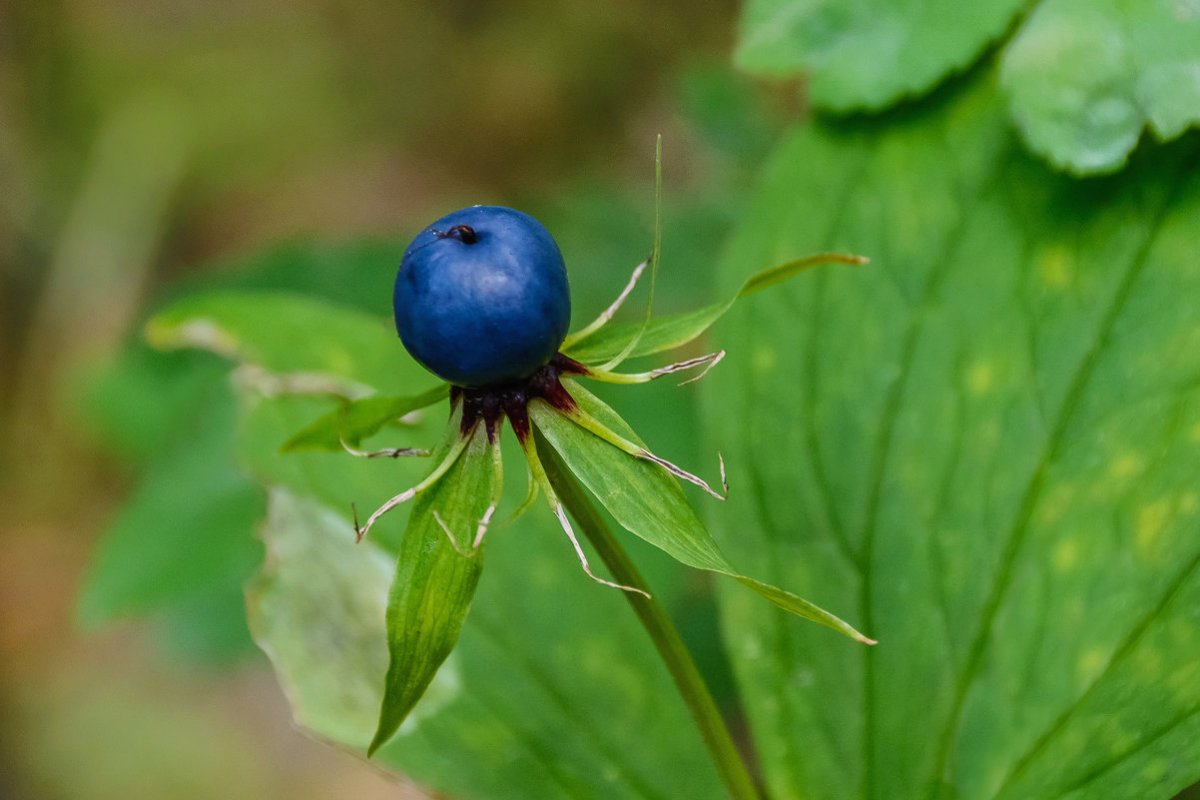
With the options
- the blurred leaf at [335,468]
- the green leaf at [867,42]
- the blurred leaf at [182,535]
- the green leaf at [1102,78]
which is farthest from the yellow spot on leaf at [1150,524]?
the blurred leaf at [182,535]

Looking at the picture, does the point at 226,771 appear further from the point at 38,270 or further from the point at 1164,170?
the point at 1164,170

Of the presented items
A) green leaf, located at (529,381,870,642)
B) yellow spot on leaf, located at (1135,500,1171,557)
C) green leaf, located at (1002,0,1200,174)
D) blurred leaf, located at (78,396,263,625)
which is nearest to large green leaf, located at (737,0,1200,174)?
green leaf, located at (1002,0,1200,174)

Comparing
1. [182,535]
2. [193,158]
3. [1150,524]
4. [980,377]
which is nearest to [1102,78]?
[980,377]

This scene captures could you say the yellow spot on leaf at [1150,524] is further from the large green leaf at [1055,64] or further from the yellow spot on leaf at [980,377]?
the large green leaf at [1055,64]

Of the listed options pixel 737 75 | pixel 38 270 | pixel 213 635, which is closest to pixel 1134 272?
pixel 737 75

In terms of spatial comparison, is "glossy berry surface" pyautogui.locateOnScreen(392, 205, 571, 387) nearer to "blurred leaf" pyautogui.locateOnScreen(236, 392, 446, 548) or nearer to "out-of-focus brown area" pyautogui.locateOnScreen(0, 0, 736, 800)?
"blurred leaf" pyautogui.locateOnScreen(236, 392, 446, 548)
